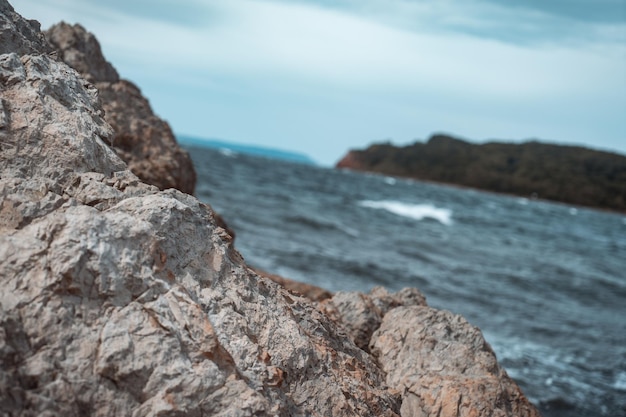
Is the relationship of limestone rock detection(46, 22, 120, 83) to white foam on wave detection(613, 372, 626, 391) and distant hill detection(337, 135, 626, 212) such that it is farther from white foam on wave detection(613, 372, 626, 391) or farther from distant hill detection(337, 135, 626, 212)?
distant hill detection(337, 135, 626, 212)

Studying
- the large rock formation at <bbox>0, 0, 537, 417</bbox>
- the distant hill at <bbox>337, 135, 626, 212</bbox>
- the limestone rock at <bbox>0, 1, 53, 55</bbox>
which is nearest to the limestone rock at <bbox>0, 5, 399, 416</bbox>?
the large rock formation at <bbox>0, 0, 537, 417</bbox>

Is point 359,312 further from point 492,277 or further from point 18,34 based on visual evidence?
point 492,277

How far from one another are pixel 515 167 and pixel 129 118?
137 metres

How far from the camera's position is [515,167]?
449ft

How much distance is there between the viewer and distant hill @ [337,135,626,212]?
120 metres

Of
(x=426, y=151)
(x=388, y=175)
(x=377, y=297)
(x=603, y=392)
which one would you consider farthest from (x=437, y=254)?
(x=426, y=151)

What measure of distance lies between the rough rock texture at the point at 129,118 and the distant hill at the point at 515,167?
119973mm

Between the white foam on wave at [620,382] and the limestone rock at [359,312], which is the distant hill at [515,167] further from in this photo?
the limestone rock at [359,312]

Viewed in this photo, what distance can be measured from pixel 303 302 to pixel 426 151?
15501 cm

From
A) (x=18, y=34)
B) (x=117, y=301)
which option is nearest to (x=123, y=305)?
(x=117, y=301)

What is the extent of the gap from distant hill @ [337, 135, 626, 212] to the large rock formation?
410ft

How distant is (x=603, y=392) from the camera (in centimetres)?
921

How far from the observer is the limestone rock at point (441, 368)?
4.01m

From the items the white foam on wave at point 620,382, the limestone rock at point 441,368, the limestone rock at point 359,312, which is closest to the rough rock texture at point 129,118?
the limestone rock at point 359,312
